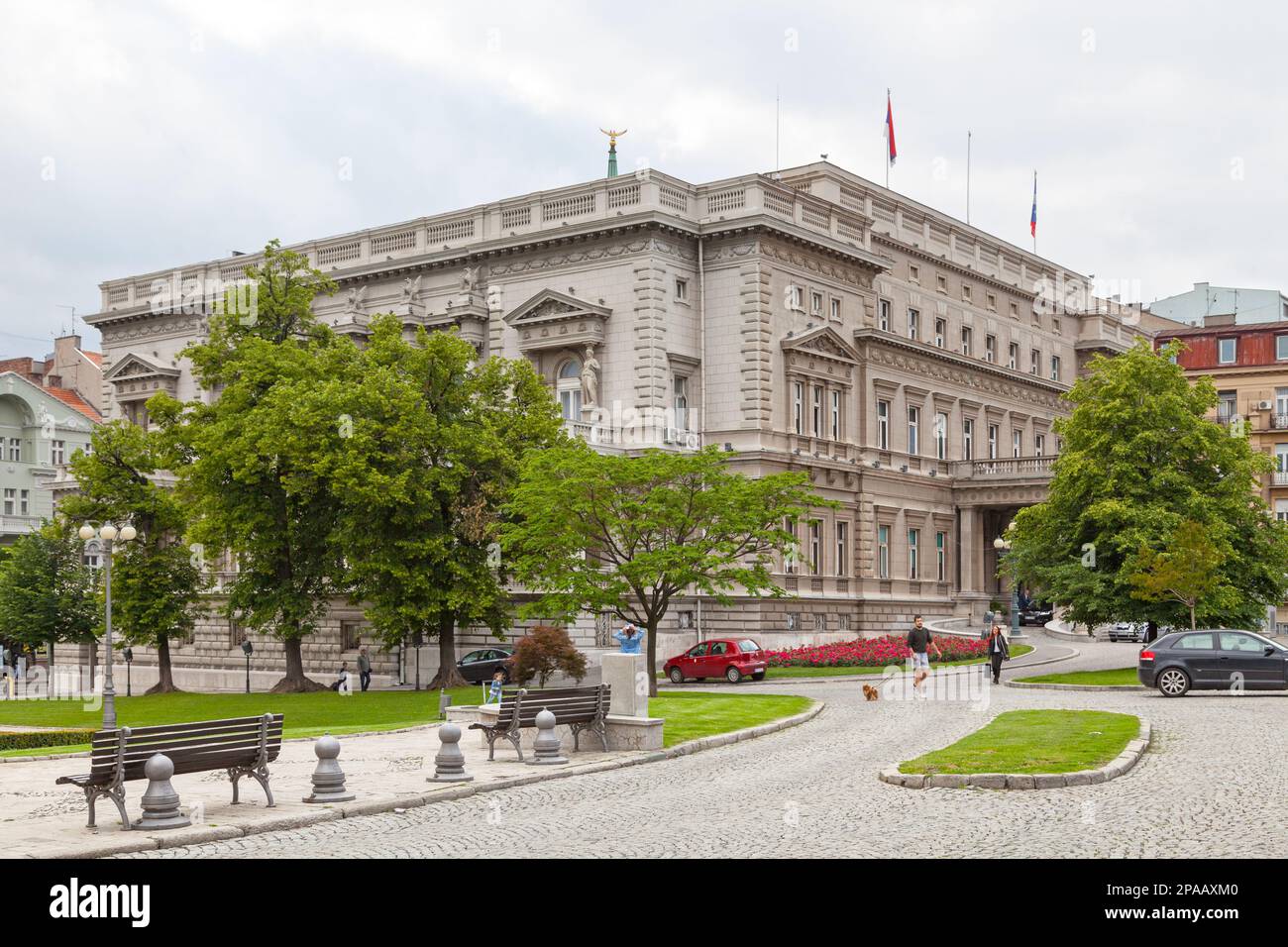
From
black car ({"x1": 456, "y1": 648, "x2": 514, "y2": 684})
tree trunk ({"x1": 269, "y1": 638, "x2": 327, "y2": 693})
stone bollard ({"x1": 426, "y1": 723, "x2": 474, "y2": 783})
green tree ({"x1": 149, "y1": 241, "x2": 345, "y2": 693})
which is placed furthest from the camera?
tree trunk ({"x1": 269, "y1": 638, "x2": 327, "y2": 693})

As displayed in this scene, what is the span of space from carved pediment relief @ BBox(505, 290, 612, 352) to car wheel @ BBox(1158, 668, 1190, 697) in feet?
92.6

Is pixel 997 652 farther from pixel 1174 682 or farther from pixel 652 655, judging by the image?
pixel 652 655

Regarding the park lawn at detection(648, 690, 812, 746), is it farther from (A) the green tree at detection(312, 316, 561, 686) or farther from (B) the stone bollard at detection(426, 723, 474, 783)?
(A) the green tree at detection(312, 316, 561, 686)

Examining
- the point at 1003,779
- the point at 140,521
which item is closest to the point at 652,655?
the point at 1003,779

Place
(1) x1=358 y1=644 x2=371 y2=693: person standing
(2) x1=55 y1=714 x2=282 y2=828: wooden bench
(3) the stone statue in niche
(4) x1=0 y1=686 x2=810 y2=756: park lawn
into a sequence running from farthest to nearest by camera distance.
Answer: (3) the stone statue in niche, (1) x1=358 y1=644 x2=371 y2=693: person standing, (4) x1=0 y1=686 x2=810 y2=756: park lawn, (2) x1=55 y1=714 x2=282 y2=828: wooden bench

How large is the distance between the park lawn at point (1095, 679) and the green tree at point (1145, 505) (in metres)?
1.86

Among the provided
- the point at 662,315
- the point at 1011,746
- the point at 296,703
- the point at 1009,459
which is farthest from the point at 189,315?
the point at 1011,746

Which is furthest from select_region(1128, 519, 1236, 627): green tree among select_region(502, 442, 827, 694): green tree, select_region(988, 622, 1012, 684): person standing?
select_region(502, 442, 827, 694): green tree

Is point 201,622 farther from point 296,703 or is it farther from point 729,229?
point 729,229

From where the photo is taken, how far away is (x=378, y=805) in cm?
1720

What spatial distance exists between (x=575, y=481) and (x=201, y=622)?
33.6 m

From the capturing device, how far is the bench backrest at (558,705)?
22.1m

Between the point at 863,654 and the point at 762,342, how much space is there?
12706 millimetres

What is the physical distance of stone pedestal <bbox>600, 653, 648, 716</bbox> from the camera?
23.0 metres
